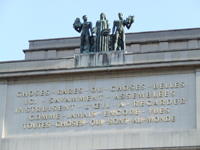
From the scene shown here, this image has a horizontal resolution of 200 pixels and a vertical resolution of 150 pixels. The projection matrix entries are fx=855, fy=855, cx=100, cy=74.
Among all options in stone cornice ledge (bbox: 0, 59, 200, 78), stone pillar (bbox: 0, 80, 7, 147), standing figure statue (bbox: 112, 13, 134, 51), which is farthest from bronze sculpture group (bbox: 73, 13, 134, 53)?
stone pillar (bbox: 0, 80, 7, 147)

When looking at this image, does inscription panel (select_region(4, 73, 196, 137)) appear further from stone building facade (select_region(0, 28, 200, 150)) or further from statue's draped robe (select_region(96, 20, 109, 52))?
statue's draped robe (select_region(96, 20, 109, 52))

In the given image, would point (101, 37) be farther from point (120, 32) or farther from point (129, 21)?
point (129, 21)

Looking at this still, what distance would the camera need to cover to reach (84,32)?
44719 millimetres

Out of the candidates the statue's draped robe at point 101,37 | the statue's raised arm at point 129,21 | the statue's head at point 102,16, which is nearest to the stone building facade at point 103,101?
the statue's draped robe at point 101,37

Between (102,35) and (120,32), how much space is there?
95 cm

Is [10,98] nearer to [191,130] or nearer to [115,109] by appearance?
[115,109]

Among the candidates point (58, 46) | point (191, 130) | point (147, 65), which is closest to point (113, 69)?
point (147, 65)

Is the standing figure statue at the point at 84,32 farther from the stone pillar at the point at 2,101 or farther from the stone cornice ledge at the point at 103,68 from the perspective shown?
the stone pillar at the point at 2,101

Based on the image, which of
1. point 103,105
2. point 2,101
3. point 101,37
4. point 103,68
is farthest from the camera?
point 101,37

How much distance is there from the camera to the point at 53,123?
42.9 meters

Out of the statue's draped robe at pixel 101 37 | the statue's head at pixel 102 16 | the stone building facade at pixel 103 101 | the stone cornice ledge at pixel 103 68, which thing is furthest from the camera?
the statue's head at pixel 102 16

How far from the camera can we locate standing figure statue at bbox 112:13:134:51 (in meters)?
44.2

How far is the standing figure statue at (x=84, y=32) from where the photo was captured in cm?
4450

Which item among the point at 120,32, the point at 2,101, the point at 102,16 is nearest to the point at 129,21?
the point at 120,32
